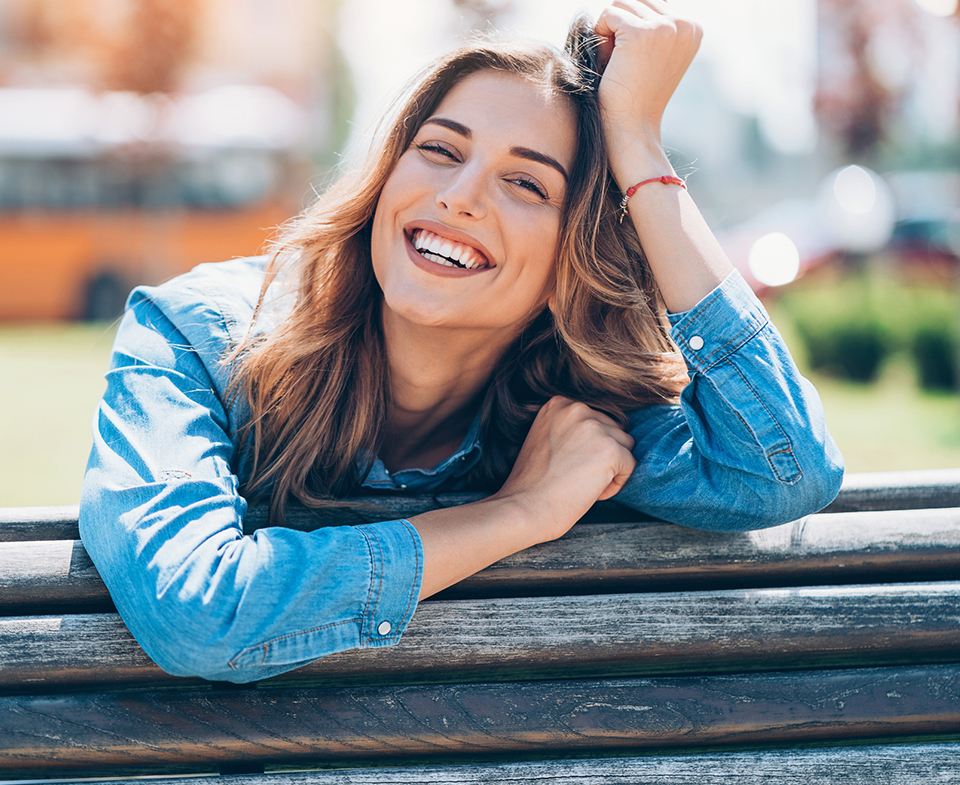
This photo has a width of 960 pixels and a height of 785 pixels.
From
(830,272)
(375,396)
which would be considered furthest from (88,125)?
(375,396)

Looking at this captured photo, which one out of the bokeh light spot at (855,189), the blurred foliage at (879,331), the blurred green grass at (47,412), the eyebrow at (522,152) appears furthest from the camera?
the bokeh light spot at (855,189)

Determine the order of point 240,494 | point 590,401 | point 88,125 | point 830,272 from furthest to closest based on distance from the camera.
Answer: point 88,125
point 830,272
point 590,401
point 240,494

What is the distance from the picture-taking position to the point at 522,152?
1.96 meters

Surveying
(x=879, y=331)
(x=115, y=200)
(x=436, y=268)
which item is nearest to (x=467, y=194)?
(x=436, y=268)

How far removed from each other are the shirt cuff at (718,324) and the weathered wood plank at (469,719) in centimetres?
58

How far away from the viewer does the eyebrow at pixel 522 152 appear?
1.96m

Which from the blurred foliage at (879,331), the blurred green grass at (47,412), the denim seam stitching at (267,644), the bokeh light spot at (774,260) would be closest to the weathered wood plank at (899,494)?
the denim seam stitching at (267,644)

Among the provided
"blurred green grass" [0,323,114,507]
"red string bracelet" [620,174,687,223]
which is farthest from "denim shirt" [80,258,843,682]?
"blurred green grass" [0,323,114,507]

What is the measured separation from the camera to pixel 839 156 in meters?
16.7

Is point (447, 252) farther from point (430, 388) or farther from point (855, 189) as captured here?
point (855, 189)

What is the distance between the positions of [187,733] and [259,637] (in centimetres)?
22

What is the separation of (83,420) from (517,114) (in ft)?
19.1

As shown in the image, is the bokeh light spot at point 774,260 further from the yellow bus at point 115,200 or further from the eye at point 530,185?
the eye at point 530,185

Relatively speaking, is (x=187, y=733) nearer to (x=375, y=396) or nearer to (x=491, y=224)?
(x=375, y=396)
